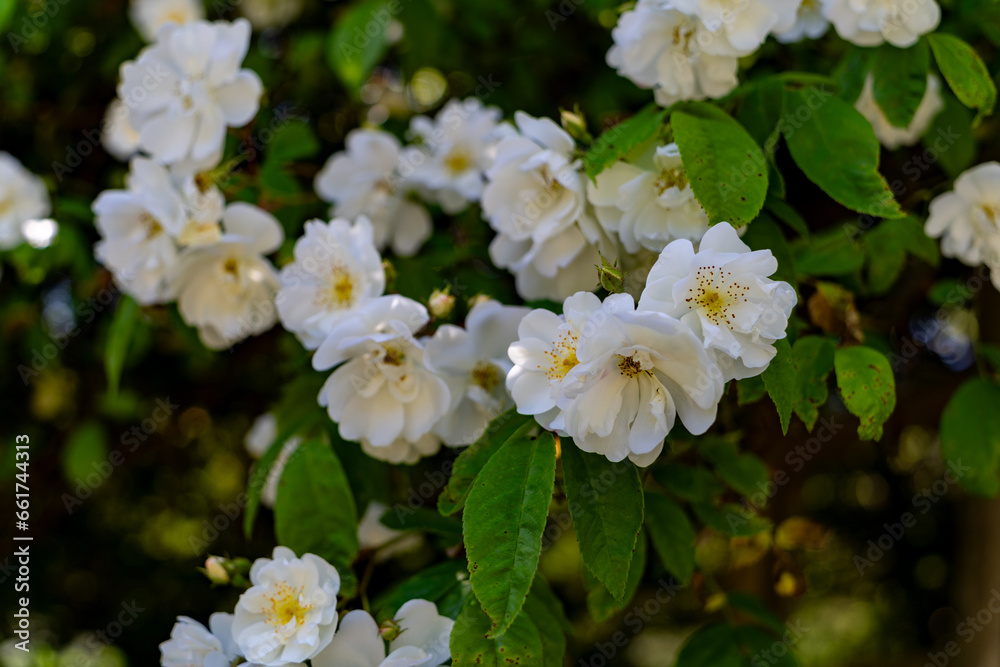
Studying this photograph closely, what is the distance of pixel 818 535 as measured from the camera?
2.11 m

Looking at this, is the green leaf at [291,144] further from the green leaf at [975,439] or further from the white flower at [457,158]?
the green leaf at [975,439]

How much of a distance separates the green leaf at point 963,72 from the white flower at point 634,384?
0.67 m

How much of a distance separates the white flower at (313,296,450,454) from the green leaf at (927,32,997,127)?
2.92 feet

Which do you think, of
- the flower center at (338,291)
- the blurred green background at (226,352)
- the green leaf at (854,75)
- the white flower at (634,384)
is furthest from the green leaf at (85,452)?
the green leaf at (854,75)

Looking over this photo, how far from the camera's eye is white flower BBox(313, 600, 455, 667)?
108cm

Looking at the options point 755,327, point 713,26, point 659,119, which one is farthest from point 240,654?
point 713,26

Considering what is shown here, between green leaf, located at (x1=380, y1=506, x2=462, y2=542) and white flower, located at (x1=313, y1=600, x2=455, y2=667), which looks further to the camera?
green leaf, located at (x1=380, y1=506, x2=462, y2=542)

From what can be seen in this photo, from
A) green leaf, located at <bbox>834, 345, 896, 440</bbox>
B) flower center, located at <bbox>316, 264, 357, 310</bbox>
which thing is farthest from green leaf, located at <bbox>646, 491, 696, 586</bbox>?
flower center, located at <bbox>316, 264, 357, 310</bbox>

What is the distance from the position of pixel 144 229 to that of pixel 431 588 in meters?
0.88

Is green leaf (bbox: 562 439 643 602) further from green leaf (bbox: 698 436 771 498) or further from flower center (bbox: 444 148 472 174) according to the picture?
flower center (bbox: 444 148 472 174)

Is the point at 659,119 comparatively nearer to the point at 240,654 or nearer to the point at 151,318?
the point at 240,654

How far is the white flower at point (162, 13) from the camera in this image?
198cm

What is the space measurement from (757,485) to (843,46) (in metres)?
0.96

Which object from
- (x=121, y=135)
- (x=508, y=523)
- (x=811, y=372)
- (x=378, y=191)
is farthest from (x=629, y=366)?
(x=121, y=135)
